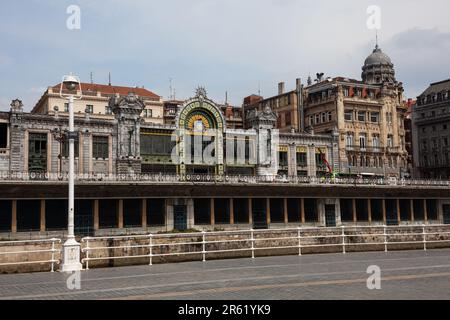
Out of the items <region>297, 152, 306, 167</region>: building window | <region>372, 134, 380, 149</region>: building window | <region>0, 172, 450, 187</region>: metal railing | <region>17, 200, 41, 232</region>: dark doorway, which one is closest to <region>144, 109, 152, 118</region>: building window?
<region>297, 152, 306, 167</region>: building window

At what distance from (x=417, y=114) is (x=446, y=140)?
833 centimetres

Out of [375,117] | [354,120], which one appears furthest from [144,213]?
[375,117]

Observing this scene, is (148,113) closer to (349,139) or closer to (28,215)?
(349,139)

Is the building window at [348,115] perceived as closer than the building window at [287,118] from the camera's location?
Yes

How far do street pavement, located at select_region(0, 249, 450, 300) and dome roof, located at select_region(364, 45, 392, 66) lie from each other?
82.0 metres

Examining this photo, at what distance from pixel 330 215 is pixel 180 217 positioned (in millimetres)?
17374

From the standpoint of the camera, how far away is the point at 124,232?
47906 millimetres

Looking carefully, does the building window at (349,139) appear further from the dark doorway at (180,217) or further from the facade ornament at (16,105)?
the facade ornament at (16,105)

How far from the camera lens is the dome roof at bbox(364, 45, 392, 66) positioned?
9650 cm

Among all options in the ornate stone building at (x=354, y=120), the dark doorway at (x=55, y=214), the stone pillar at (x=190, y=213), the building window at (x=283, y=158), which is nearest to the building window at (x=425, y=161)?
the ornate stone building at (x=354, y=120)

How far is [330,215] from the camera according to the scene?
188ft

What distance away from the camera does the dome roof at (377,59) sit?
96500mm

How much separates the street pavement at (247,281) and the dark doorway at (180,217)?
3058 cm
